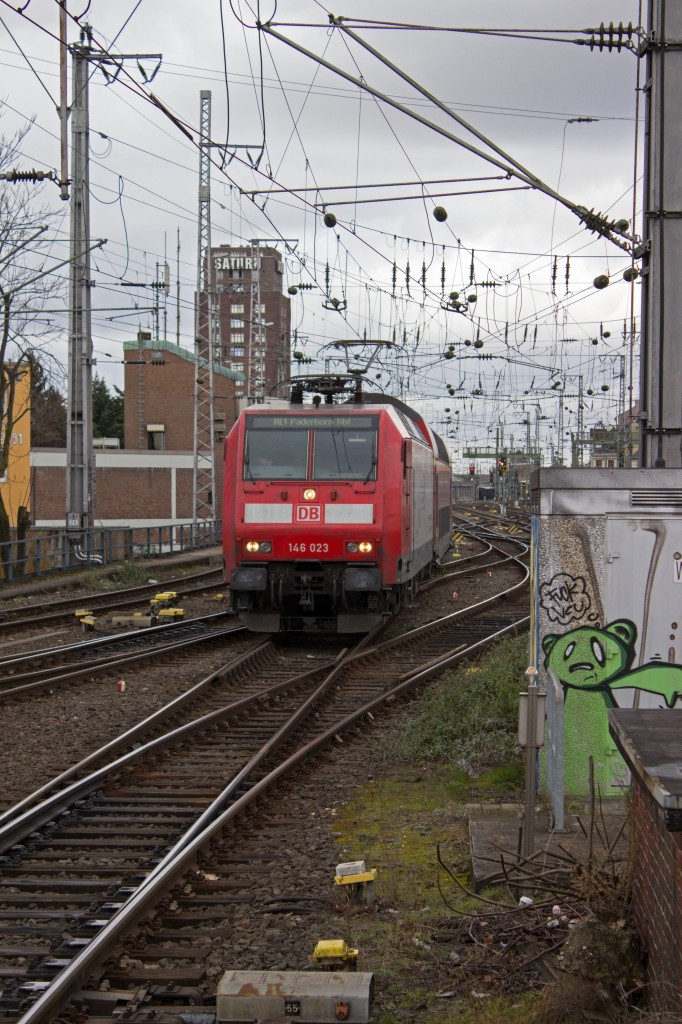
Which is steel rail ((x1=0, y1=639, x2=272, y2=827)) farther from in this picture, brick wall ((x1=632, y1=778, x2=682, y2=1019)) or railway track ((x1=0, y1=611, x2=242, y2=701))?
brick wall ((x1=632, y1=778, x2=682, y2=1019))

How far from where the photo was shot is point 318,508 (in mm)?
14523

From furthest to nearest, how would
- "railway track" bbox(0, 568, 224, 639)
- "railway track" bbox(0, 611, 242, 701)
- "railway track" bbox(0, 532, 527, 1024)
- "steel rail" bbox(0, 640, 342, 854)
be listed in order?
1. "railway track" bbox(0, 568, 224, 639)
2. "railway track" bbox(0, 611, 242, 701)
3. "steel rail" bbox(0, 640, 342, 854)
4. "railway track" bbox(0, 532, 527, 1024)

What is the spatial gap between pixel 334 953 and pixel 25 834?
276cm

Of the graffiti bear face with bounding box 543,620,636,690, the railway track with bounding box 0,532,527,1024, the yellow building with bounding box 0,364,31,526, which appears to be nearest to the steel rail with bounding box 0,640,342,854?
the railway track with bounding box 0,532,527,1024

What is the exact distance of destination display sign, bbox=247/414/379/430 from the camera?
48.3 feet

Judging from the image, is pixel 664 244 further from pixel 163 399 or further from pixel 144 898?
pixel 163 399

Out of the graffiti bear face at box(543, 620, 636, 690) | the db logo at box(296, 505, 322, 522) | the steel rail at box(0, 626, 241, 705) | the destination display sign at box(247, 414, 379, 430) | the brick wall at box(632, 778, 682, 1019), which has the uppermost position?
the destination display sign at box(247, 414, 379, 430)

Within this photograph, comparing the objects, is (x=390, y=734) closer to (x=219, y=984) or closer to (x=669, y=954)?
(x=219, y=984)

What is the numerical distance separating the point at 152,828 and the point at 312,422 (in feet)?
27.7

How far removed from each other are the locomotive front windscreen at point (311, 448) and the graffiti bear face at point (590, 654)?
7429 millimetres

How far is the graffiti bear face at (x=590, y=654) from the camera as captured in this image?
23.7 feet

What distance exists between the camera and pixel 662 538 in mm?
7219

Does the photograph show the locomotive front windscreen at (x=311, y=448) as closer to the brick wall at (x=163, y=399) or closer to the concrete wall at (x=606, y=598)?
the concrete wall at (x=606, y=598)

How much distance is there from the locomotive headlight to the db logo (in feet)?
1.75
